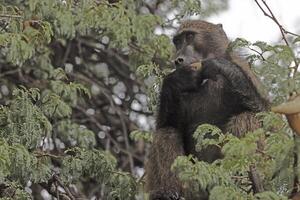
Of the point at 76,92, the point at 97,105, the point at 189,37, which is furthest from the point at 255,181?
the point at 97,105

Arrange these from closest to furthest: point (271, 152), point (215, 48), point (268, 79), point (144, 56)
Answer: point (271, 152) < point (268, 79) < point (215, 48) < point (144, 56)

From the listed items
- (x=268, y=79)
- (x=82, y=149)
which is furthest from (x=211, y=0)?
(x=268, y=79)

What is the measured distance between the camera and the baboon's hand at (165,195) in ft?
20.7

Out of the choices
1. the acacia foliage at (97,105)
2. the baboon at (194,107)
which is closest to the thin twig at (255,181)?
the acacia foliage at (97,105)

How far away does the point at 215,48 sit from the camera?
23.6 feet

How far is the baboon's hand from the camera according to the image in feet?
20.7

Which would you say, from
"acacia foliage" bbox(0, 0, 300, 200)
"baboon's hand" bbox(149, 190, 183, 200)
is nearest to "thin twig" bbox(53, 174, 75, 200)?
"acacia foliage" bbox(0, 0, 300, 200)

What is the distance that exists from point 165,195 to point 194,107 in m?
0.73

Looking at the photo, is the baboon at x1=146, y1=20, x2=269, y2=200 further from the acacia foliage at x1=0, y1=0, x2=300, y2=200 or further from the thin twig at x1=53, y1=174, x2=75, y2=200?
the thin twig at x1=53, y1=174, x2=75, y2=200

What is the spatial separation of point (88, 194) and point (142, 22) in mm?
2421

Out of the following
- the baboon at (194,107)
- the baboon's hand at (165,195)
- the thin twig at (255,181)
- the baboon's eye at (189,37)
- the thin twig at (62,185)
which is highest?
the baboon's eye at (189,37)

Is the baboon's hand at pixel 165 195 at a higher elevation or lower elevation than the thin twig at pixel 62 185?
lower

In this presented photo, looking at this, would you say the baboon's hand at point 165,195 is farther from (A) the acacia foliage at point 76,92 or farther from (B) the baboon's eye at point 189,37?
(B) the baboon's eye at point 189,37

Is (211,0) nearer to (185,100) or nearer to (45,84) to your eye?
(45,84)
